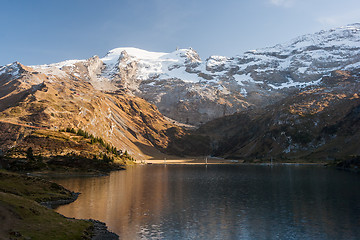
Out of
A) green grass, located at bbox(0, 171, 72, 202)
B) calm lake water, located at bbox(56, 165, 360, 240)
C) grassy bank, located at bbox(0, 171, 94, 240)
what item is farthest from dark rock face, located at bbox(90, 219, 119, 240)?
green grass, located at bbox(0, 171, 72, 202)

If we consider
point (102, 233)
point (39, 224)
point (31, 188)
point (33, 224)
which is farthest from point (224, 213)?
point (31, 188)

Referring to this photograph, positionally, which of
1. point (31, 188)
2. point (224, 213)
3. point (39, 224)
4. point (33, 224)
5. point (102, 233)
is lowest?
point (224, 213)

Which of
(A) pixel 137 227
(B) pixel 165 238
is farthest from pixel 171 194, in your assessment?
(B) pixel 165 238

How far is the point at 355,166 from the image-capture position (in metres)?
189

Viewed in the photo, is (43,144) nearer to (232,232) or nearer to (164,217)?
(164,217)

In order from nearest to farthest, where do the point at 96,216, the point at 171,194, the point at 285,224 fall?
the point at 285,224 < the point at 96,216 < the point at 171,194

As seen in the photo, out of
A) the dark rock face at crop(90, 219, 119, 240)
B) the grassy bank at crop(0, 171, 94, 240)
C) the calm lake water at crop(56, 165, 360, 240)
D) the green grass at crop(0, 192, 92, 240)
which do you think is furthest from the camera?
the calm lake water at crop(56, 165, 360, 240)

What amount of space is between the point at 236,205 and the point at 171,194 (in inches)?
954

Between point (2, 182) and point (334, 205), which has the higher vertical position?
point (2, 182)

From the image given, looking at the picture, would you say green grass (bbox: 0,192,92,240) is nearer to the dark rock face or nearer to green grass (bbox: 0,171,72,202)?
the dark rock face

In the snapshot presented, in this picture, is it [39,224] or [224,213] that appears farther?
[224,213]

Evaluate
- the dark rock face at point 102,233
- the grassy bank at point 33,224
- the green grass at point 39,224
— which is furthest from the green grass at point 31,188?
the dark rock face at point 102,233

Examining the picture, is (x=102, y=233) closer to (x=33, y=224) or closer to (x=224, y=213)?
(x=33, y=224)

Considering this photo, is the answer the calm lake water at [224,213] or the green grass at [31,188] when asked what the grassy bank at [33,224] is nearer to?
the calm lake water at [224,213]
